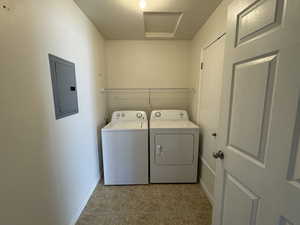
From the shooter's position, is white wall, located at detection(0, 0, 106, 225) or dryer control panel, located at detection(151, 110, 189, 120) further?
dryer control panel, located at detection(151, 110, 189, 120)

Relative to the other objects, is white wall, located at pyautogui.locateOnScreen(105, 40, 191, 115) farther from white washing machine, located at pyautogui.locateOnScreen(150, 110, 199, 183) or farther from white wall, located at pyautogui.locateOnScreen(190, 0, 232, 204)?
white washing machine, located at pyautogui.locateOnScreen(150, 110, 199, 183)

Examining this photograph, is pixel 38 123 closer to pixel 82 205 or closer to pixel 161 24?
pixel 82 205

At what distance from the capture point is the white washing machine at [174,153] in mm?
2104

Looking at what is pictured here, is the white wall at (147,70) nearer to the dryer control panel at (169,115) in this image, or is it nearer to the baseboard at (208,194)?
the dryer control panel at (169,115)

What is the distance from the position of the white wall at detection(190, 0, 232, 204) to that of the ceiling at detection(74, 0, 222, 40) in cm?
9

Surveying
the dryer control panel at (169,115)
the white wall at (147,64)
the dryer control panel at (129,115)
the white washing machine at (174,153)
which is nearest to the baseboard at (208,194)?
the white washing machine at (174,153)

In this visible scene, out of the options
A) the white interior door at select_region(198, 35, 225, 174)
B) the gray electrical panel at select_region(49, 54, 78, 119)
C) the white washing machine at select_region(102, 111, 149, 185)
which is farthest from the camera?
the white washing machine at select_region(102, 111, 149, 185)

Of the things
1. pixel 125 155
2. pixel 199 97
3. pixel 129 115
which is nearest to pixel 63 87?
pixel 125 155

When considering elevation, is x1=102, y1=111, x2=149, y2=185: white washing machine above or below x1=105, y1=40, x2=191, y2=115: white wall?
below

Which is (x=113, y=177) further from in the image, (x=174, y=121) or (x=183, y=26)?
(x=183, y=26)

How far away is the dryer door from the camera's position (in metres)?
2.11

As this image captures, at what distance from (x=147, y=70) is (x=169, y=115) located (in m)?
0.96

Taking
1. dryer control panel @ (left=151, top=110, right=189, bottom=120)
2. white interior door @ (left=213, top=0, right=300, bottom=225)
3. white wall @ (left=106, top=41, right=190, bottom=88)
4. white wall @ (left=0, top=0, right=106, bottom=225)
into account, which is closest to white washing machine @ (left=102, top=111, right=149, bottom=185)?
white wall @ (left=0, top=0, right=106, bottom=225)

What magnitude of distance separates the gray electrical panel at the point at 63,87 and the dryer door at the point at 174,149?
1.19 m
